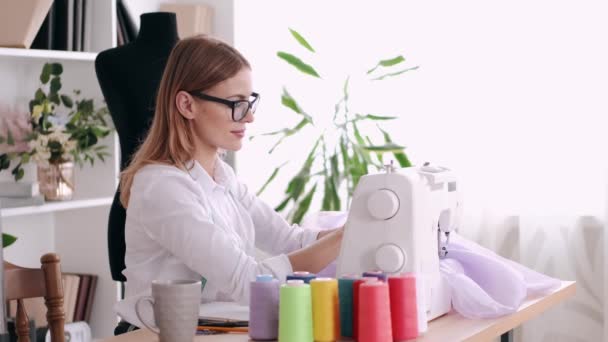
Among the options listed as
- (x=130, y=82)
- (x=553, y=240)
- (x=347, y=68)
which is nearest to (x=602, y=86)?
(x=553, y=240)

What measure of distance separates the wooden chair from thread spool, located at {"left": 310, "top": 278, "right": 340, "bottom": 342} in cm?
65

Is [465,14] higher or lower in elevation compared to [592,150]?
higher

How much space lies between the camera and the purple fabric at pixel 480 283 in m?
1.88

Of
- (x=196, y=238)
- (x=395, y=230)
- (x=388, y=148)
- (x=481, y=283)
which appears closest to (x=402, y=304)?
(x=395, y=230)

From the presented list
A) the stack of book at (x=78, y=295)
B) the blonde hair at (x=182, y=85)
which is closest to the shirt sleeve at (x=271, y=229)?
the blonde hair at (x=182, y=85)

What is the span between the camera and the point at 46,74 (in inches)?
137

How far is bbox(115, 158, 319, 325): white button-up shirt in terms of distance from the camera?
1.95 m

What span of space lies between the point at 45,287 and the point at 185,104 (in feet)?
1.71

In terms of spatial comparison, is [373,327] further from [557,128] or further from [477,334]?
[557,128]

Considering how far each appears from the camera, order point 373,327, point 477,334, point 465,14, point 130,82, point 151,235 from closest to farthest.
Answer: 1. point 373,327
2. point 477,334
3. point 151,235
4. point 130,82
5. point 465,14

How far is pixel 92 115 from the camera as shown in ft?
11.8

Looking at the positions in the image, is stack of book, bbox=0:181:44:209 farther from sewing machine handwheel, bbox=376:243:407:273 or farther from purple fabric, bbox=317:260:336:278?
sewing machine handwheel, bbox=376:243:407:273

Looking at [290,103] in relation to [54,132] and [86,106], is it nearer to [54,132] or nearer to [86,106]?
[86,106]

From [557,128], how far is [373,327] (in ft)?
6.09
